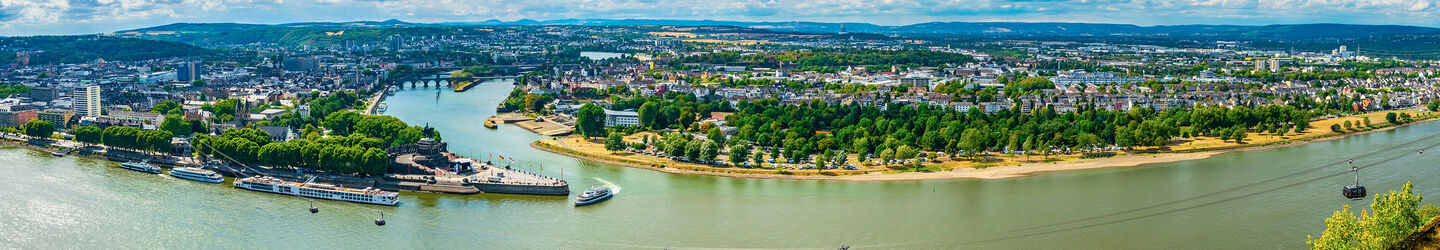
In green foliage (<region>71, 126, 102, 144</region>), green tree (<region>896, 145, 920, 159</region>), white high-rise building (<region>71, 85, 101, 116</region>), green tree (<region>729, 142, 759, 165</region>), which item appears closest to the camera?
green tree (<region>896, 145, 920, 159</region>)

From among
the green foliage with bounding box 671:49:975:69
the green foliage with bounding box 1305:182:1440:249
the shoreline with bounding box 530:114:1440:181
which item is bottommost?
the shoreline with bounding box 530:114:1440:181

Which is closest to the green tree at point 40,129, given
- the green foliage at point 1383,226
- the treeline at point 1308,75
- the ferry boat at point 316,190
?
the ferry boat at point 316,190

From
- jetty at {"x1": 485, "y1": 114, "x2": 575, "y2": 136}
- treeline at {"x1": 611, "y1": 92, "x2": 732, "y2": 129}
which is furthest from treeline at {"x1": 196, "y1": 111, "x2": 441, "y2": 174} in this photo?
treeline at {"x1": 611, "y1": 92, "x2": 732, "y2": 129}

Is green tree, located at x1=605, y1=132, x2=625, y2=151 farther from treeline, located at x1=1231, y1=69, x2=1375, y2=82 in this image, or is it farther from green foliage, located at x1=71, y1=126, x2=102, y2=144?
treeline, located at x1=1231, y1=69, x2=1375, y2=82

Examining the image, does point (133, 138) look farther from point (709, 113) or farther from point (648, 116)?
point (709, 113)

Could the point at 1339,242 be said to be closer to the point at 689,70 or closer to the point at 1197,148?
the point at 1197,148

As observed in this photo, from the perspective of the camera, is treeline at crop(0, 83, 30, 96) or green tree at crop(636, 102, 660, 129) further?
treeline at crop(0, 83, 30, 96)

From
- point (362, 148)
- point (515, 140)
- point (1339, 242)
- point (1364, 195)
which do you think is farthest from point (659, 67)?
point (1339, 242)
